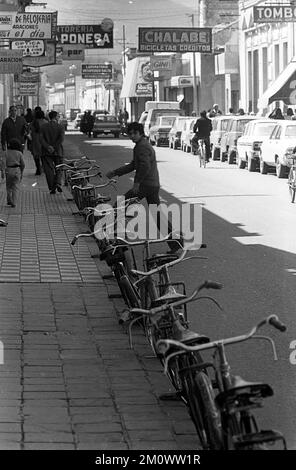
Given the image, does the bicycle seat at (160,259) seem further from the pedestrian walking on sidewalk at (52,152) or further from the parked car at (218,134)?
the parked car at (218,134)

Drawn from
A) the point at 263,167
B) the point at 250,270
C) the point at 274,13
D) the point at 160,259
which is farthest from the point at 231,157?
the point at 160,259

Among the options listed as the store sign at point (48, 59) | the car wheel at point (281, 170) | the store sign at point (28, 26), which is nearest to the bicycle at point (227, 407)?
the car wheel at point (281, 170)

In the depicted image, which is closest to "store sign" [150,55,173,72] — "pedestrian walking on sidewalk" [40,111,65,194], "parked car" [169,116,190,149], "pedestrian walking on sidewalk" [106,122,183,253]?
"parked car" [169,116,190,149]

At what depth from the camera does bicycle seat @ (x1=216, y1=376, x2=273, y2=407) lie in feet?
16.3

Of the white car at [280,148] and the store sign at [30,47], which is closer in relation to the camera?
the white car at [280,148]

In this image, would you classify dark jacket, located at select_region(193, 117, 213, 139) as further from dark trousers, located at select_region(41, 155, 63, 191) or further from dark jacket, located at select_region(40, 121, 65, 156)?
dark trousers, located at select_region(41, 155, 63, 191)

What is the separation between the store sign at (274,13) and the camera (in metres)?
43.2

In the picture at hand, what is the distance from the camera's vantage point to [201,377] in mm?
5688

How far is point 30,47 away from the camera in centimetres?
3164

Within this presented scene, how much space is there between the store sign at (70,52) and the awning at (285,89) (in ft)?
26.8

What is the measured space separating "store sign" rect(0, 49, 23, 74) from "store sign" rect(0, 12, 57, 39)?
45 cm

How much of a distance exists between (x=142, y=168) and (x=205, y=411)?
9.06 metres
